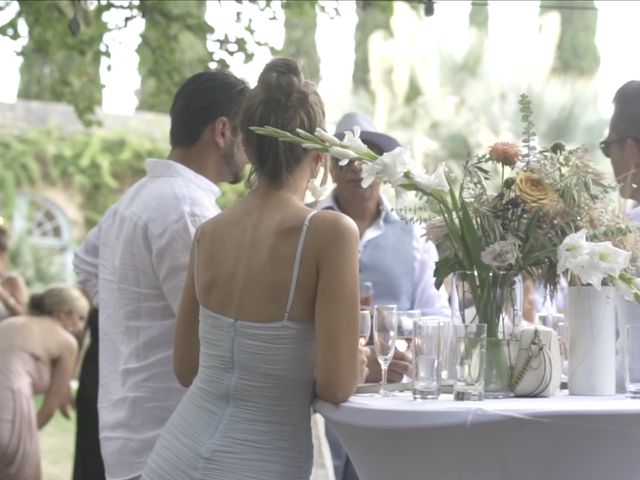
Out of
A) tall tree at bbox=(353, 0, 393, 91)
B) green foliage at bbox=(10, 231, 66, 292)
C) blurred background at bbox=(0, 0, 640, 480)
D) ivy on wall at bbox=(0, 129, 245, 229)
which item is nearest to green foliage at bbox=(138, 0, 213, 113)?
blurred background at bbox=(0, 0, 640, 480)

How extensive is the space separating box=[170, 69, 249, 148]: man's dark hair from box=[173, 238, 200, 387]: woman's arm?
26.1 inches

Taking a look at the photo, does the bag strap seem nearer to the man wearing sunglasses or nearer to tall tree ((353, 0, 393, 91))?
the man wearing sunglasses

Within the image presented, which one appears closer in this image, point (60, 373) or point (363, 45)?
point (60, 373)

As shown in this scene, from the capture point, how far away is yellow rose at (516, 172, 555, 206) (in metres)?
3.27

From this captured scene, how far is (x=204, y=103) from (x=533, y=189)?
1182 millimetres

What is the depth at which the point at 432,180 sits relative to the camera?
326 centimetres

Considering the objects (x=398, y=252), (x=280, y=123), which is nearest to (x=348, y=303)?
(x=280, y=123)

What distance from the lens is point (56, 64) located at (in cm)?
839

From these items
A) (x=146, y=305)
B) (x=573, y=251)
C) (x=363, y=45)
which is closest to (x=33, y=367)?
(x=146, y=305)

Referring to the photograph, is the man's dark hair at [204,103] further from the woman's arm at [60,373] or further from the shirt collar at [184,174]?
the woman's arm at [60,373]

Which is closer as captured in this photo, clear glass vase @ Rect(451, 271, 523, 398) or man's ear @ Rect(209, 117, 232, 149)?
clear glass vase @ Rect(451, 271, 523, 398)

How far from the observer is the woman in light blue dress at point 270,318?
3.15 meters

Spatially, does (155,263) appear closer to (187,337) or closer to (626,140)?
(187,337)

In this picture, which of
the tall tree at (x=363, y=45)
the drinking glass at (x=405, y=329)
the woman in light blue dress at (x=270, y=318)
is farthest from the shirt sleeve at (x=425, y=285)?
the tall tree at (x=363, y=45)
